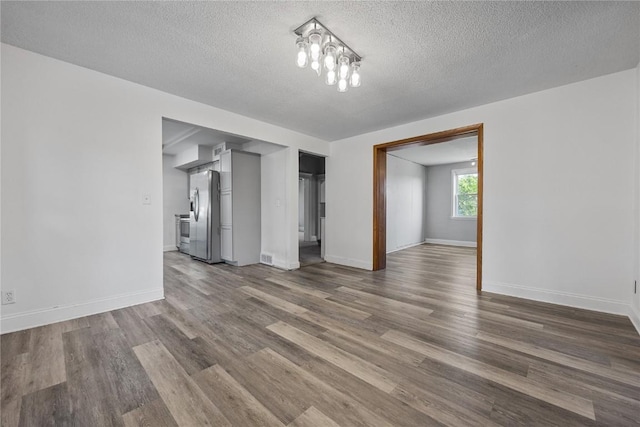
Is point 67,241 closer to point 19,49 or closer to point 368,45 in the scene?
point 19,49

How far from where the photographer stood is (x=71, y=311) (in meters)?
2.38

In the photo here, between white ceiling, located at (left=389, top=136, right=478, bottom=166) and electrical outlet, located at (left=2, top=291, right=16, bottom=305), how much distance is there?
19.0ft

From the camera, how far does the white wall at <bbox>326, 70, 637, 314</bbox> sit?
8.25 ft

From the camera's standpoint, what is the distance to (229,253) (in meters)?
4.74

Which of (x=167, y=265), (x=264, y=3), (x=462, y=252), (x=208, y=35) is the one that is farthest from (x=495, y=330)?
(x=167, y=265)

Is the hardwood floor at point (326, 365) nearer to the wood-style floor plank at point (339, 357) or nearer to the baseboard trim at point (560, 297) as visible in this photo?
the wood-style floor plank at point (339, 357)

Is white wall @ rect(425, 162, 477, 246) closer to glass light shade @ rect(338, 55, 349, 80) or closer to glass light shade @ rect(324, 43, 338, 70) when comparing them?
glass light shade @ rect(338, 55, 349, 80)

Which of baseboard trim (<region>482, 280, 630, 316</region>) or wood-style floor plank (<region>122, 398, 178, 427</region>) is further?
baseboard trim (<region>482, 280, 630, 316</region>)

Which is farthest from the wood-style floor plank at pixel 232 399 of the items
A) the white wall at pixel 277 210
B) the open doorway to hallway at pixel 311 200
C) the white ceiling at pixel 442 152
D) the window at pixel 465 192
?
the window at pixel 465 192

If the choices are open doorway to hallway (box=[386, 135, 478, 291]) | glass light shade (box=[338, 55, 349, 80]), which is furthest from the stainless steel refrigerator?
open doorway to hallway (box=[386, 135, 478, 291])

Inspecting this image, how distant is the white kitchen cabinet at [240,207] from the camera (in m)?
4.66

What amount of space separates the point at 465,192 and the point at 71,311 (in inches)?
339

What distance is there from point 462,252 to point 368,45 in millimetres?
5795

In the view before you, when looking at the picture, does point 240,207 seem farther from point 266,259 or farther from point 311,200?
point 311,200
